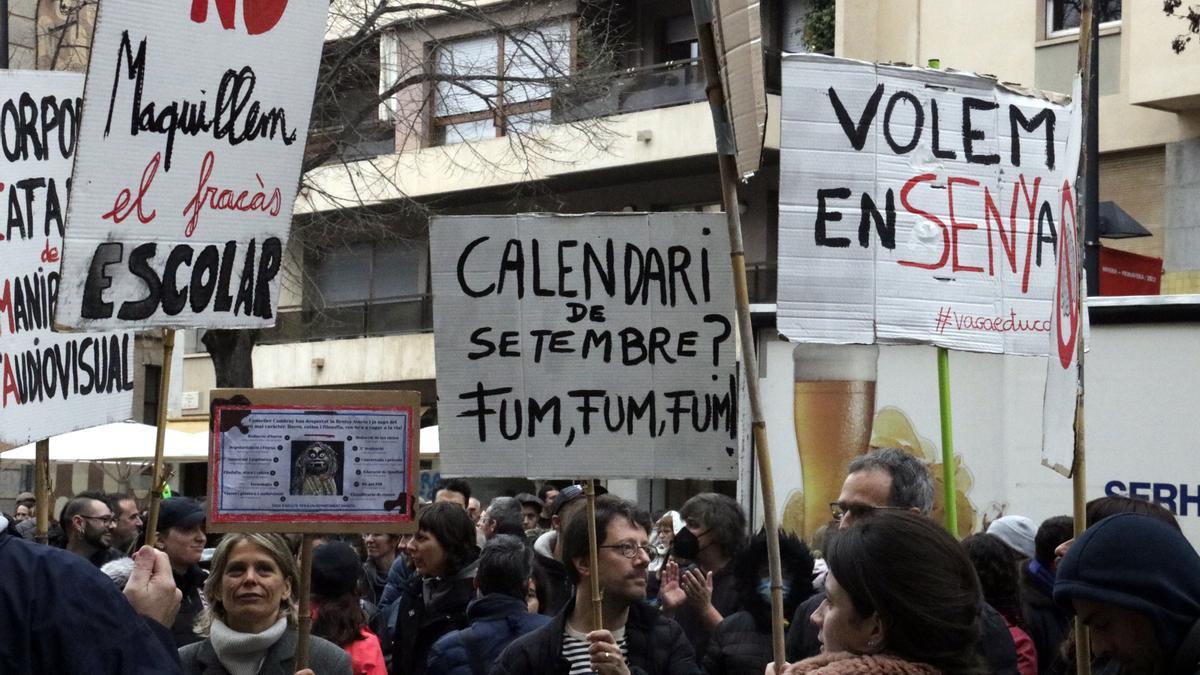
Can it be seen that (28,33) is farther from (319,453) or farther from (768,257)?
(319,453)

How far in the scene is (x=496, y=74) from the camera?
72.1 ft

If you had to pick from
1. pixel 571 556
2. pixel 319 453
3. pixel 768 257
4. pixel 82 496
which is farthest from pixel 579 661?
pixel 768 257

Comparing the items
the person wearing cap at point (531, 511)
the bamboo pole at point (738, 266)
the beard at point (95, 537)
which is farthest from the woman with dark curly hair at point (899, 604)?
the person wearing cap at point (531, 511)

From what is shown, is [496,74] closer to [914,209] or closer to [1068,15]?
[1068,15]

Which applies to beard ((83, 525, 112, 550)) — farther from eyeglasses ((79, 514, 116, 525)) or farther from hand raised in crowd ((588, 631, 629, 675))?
hand raised in crowd ((588, 631, 629, 675))

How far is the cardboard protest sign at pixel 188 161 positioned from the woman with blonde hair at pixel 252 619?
763mm

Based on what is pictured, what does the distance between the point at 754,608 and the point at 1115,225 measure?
11.2 meters

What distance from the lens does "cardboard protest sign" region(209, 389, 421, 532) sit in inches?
195

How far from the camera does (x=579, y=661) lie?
17.8ft

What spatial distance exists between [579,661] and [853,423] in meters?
6.24

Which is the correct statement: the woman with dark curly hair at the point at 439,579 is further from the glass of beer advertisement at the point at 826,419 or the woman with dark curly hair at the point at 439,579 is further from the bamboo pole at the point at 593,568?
the glass of beer advertisement at the point at 826,419

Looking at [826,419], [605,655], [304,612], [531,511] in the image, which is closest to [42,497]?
[304,612]

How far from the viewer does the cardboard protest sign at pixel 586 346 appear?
5.81 m

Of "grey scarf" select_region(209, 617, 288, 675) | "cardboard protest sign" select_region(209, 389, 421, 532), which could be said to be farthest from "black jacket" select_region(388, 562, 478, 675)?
"cardboard protest sign" select_region(209, 389, 421, 532)
